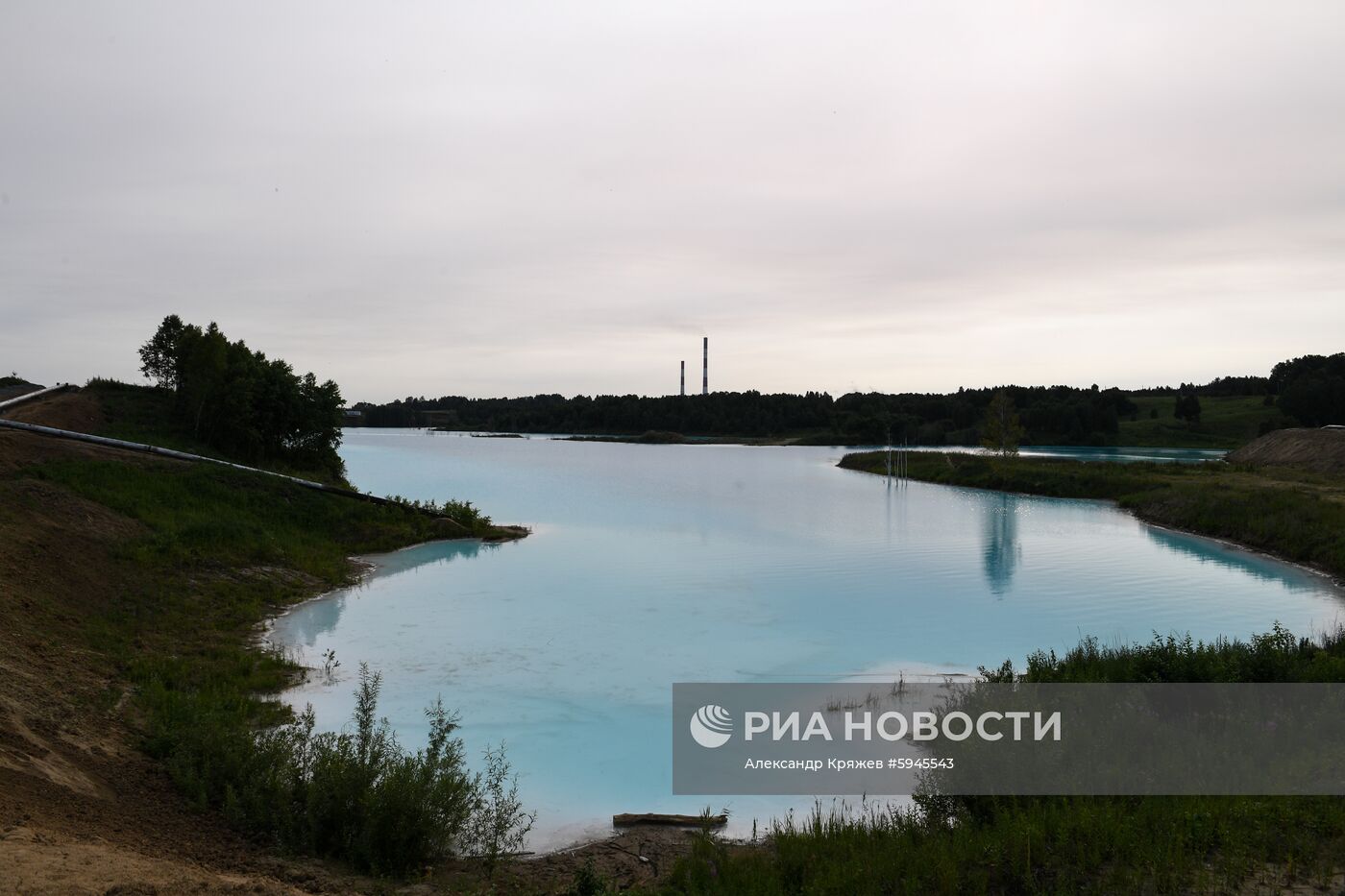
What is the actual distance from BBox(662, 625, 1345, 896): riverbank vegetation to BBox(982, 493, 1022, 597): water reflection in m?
15.5

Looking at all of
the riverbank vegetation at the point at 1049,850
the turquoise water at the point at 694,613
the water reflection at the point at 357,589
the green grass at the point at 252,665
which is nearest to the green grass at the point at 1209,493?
the turquoise water at the point at 694,613

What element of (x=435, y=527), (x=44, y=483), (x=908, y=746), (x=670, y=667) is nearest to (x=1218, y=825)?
(x=908, y=746)

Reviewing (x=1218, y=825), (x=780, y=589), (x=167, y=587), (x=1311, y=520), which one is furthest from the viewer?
(x=1311, y=520)

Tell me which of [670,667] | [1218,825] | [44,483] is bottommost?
[670,667]

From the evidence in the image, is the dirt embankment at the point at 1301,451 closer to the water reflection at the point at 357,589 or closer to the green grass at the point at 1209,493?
the green grass at the point at 1209,493

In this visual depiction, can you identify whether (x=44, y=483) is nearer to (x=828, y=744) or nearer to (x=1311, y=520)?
(x=828, y=744)

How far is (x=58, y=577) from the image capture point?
14.8m

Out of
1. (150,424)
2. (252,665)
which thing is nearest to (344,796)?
(252,665)

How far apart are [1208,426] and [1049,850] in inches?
4575

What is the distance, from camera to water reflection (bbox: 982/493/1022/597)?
80.9 feet

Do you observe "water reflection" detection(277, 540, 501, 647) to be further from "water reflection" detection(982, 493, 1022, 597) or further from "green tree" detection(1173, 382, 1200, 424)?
"green tree" detection(1173, 382, 1200, 424)

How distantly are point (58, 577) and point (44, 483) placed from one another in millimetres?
6190

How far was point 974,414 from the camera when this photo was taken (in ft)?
420

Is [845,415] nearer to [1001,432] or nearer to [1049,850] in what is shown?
[1001,432]
